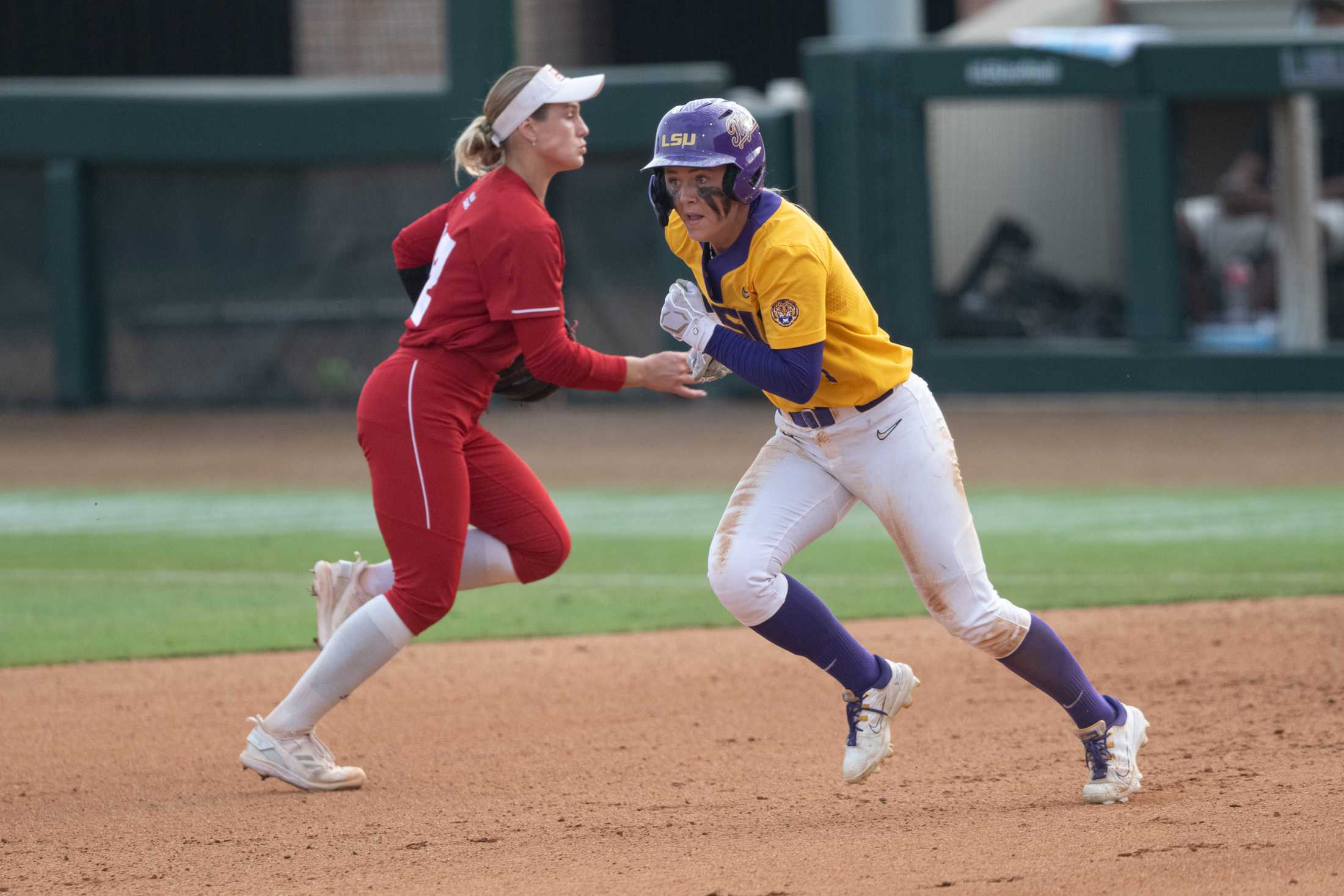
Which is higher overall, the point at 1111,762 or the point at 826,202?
the point at 826,202

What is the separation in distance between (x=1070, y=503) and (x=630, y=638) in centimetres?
438

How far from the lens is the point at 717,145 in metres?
3.99

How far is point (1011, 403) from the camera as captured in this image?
1529 centimetres

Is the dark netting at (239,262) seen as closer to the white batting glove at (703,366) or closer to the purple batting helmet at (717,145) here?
the white batting glove at (703,366)

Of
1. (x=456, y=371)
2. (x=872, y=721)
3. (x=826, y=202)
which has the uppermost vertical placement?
(x=826, y=202)

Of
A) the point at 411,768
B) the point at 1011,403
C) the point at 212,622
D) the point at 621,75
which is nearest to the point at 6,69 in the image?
the point at 621,75

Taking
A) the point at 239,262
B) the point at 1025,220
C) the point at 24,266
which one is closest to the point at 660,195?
the point at 1025,220

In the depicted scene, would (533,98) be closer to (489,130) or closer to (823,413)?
(489,130)

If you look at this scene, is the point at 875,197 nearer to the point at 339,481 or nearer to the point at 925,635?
the point at 339,481

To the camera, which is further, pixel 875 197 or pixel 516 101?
pixel 875 197

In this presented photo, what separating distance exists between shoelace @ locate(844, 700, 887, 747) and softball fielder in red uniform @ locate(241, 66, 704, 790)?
962 mm

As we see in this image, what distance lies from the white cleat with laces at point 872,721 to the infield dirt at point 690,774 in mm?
140

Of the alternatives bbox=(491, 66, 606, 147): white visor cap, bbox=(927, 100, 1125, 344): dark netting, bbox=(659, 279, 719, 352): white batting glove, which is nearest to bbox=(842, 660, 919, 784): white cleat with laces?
bbox=(659, 279, 719, 352): white batting glove

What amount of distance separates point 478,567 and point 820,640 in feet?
3.70
